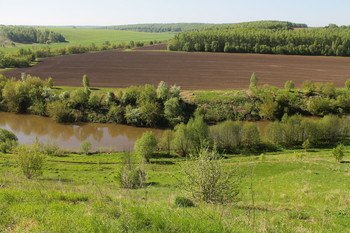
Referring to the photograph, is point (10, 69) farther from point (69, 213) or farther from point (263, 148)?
point (69, 213)

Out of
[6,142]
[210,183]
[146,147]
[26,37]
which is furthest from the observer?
[26,37]

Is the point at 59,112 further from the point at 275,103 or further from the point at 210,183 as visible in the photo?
the point at 210,183

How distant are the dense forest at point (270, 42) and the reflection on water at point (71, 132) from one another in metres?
89.4

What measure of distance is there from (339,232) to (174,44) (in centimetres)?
13575

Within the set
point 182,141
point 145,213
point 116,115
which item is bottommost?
point 182,141

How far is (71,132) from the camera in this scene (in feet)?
172

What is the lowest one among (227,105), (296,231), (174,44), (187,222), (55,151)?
(55,151)

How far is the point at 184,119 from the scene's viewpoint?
180 ft

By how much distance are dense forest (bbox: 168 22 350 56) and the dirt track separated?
9457 millimetres

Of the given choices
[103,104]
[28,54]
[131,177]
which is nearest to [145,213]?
[131,177]

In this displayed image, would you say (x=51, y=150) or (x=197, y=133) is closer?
(x=197, y=133)

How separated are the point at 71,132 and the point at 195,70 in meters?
50.2

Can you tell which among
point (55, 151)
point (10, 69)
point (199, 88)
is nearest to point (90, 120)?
point (55, 151)

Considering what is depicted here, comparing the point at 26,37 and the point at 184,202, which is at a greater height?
the point at 26,37
